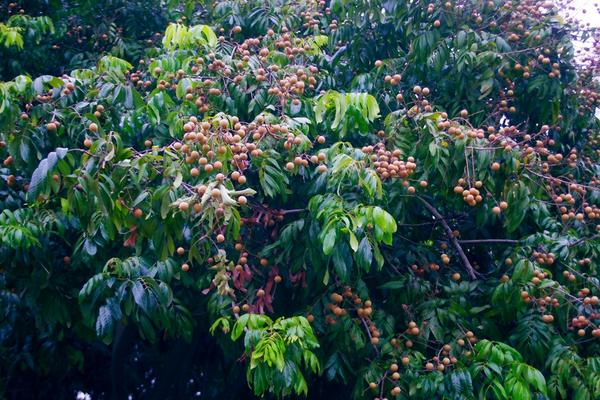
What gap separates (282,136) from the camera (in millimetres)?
3643

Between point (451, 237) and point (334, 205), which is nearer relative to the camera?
point (334, 205)

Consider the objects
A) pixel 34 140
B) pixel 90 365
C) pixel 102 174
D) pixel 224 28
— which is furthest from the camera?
pixel 90 365

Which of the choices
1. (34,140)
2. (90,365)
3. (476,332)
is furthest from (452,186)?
(90,365)

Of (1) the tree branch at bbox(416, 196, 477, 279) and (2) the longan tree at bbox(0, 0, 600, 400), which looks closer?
(2) the longan tree at bbox(0, 0, 600, 400)

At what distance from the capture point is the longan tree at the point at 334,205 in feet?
11.0

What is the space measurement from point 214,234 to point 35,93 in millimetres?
1210

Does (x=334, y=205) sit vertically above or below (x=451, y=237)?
above

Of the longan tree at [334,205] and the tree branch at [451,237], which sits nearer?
the longan tree at [334,205]

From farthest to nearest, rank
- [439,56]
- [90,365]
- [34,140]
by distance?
1. [90,365]
2. [439,56]
3. [34,140]

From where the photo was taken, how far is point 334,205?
137 inches

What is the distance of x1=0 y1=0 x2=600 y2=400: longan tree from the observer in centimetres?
336

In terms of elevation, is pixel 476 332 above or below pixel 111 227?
below

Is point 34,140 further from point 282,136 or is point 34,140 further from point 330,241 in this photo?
point 330,241

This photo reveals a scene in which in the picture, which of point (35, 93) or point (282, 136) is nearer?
point (282, 136)
